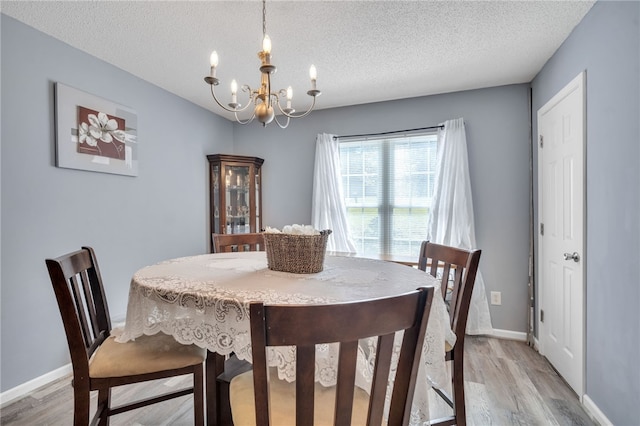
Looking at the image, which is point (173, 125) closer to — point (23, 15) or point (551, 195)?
point (23, 15)

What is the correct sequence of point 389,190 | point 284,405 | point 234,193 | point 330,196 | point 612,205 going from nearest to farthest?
point 284,405 → point 612,205 → point 389,190 → point 330,196 → point 234,193

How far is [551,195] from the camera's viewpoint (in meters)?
2.45

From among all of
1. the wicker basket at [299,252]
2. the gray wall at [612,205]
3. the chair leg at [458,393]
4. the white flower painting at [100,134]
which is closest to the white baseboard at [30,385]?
the white flower painting at [100,134]

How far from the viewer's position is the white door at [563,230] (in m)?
2.00

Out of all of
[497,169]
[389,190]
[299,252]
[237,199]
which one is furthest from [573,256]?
[237,199]

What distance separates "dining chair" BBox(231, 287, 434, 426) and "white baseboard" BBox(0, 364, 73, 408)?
7.55 ft

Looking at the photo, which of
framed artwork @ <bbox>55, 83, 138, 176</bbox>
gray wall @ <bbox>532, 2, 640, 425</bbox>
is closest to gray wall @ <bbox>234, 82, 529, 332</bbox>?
gray wall @ <bbox>532, 2, 640, 425</bbox>

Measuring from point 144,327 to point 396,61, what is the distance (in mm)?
2452

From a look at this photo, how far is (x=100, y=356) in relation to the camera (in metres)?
1.27

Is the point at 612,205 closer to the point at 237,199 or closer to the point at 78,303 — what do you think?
the point at 78,303

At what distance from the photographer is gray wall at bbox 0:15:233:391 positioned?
1.98 m

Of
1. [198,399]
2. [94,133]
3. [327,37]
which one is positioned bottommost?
[198,399]

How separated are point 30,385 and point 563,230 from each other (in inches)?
148

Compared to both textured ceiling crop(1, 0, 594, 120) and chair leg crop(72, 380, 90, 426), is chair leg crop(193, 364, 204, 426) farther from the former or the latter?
textured ceiling crop(1, 0, 594, 120)
